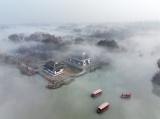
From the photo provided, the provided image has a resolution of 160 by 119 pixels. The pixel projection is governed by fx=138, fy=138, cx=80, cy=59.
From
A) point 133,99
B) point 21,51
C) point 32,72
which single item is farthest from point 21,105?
point 21,51

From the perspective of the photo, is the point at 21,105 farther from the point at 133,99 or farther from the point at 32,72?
the point at 133,99

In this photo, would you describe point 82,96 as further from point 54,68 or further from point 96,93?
point 54,68

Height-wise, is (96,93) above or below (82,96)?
above

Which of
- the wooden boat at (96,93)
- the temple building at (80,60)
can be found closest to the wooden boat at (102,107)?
the wooden boat at (96,93)

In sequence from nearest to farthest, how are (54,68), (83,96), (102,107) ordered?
(102,107) < (83,96) < (54,68)

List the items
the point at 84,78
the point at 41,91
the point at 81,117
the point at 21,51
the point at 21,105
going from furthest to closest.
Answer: the point at 21,51 < the point at 84,78 < the point at 41,91 < the point at 21,105 < the point at 81,117

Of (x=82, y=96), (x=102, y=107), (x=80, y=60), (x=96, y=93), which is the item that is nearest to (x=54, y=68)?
(x=80, y=60)

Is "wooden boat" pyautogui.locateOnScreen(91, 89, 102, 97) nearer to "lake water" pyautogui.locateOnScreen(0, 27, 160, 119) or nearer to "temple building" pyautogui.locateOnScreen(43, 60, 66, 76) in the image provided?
"lake water" pyautogui.locateOnScreen(0, 27, 160, 119)

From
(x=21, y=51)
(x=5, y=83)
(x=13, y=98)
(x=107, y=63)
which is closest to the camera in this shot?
(x=13, y=98)

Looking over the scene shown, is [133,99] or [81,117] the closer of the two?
[81,117]

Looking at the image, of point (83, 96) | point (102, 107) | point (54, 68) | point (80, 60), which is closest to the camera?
point (102, 107)

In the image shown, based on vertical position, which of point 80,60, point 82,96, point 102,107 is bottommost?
point 82,96
